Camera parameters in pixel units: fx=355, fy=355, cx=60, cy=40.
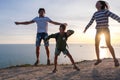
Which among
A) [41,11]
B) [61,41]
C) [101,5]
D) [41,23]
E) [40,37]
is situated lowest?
[61,41]

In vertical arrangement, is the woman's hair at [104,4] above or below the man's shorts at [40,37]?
above

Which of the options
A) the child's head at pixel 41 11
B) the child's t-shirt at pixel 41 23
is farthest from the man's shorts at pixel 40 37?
the child's head at pixel 41 11

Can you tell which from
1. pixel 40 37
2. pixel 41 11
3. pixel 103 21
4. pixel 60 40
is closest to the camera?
pixel 60 40

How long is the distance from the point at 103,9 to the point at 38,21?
11.1 feet

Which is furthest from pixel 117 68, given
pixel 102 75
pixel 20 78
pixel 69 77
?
pixel 20 78

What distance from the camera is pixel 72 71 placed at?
44.7 ft

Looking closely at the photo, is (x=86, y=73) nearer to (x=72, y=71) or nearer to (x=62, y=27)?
(x=72, y=71)

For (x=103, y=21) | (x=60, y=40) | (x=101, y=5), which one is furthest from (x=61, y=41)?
(x=101, y=5)

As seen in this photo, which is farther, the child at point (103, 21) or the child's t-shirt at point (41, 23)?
the child's t-shirt at point (41, 23)

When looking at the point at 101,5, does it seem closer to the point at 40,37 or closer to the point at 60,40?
the point at 60,40

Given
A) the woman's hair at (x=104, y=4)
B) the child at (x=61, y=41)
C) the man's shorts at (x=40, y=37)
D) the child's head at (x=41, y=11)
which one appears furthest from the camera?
the man's shorts at (x=40, y=37)

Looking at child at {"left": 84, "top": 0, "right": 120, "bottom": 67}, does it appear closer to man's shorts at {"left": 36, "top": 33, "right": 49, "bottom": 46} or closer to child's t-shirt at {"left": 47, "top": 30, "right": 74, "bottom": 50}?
child's t-shirt at {"left": 47, "top": 30, "right": 74, "bottom": 50}

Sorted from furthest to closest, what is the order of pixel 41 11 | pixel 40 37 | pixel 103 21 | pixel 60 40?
pixel 40 37 → pixel 41 11 → pixel 103 21 → pixel 60 40

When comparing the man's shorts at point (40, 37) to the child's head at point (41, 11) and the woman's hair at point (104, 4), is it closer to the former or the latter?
the child's head at point (41, 11)
